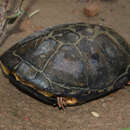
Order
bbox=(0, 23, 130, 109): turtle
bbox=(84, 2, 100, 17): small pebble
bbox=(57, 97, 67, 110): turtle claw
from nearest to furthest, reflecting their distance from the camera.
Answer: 1. bbox=(0, 23, 130, 109): turtle
2. bbox=(57, 97, 67, 110): turtle claw
3. bbox=(84, 2, 100, 17): small pebble

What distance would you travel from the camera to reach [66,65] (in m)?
3.56

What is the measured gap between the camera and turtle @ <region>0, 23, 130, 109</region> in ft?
Answer: 11.6

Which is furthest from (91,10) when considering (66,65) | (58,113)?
(58,113)

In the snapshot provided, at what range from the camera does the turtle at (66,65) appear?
11.6 ft

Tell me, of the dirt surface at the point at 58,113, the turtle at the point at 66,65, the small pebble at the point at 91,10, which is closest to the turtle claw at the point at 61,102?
the turtle at the point at 66,65

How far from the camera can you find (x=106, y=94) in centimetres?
422

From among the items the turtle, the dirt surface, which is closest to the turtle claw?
the turtle

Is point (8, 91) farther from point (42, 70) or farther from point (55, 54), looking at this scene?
point (55, 54)

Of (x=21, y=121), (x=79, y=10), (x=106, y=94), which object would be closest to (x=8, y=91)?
(x=21, y=121)

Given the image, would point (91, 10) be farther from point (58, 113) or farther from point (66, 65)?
point (58, 113)

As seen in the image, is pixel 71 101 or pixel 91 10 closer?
pixel 71 101

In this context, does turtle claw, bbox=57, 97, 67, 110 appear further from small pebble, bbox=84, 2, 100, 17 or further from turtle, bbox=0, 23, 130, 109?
small pebble, bbox=84, 2, 100, 17

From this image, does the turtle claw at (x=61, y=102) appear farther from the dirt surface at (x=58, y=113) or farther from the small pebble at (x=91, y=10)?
the small pebble at (x=91, y=10)

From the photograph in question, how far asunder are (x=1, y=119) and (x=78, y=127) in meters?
1.10
